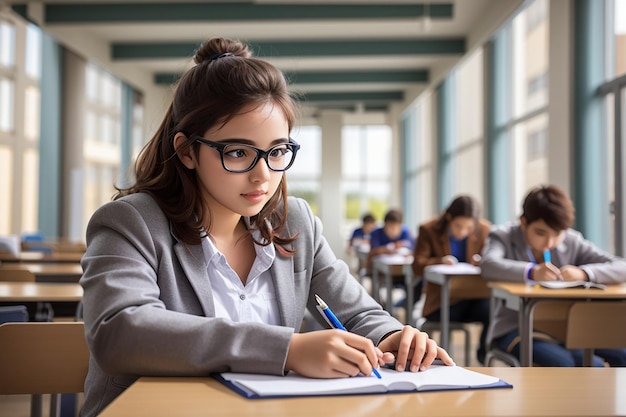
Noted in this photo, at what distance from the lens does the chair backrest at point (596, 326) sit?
2.58 meters

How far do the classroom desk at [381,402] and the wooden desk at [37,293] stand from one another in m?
1.69

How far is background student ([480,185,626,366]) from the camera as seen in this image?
117 inches

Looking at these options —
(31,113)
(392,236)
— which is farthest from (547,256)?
(31,113)

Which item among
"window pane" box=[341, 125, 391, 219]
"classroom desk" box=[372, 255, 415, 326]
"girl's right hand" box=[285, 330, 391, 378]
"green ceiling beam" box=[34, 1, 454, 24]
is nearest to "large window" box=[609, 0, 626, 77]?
"classroom desk" box=[372, 255, 415, 326]

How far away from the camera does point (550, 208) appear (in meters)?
3.24

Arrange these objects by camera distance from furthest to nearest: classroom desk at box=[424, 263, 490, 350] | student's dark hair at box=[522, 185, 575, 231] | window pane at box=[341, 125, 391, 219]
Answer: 1. window pane at box=[341, 125, 391, 219]
2. classroom desk at box=[424, 263, 490, 350]
3. student's dark hair at box=[522, 185, 575, 231]

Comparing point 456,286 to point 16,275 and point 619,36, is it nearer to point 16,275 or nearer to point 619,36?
point 16,275

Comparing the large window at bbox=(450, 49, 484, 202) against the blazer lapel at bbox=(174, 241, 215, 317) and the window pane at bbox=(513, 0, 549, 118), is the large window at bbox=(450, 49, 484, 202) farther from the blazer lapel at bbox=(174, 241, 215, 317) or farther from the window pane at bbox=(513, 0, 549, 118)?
the blazer lapel at bbox=(174, 241, 215, 317)

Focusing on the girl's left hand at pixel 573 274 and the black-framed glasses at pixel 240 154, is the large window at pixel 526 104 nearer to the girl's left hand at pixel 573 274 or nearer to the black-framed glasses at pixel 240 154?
the girl's left hand at pixel 573 274

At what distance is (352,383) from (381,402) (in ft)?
0.28

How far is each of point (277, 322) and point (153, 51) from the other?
917cm

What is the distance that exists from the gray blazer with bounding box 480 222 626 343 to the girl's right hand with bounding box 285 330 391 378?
229 centimetres

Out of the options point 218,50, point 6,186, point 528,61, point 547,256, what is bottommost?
point 547,256

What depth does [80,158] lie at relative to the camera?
10.7 meters
